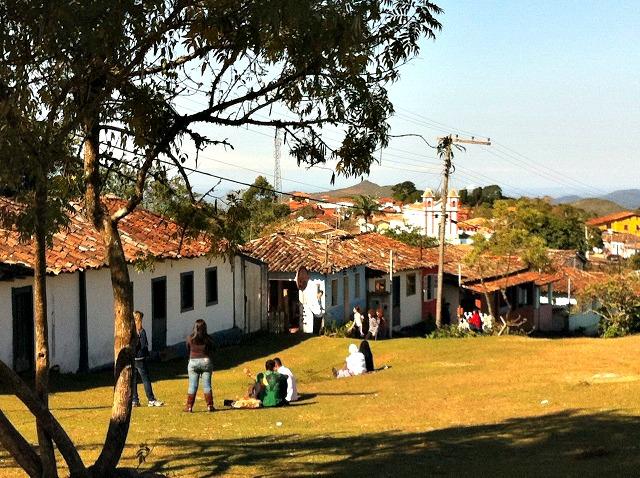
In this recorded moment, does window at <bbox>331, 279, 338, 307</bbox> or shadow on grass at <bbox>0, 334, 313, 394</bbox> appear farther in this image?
window at <bbox>331, 279, 338, 307</bbox>

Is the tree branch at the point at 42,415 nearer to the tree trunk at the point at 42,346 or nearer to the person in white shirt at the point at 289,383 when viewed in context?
the tree trunk at the point at 42,346

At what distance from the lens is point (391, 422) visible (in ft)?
48.3

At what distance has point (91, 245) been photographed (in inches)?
936

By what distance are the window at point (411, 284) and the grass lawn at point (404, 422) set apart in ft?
59.7

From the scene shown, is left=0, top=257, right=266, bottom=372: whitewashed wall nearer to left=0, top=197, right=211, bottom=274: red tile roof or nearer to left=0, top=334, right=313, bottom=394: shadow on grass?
left=0, top=197, right=211, bottom=274: red tile roof

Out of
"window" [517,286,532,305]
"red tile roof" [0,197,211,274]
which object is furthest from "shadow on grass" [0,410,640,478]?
"window" [517,286,532,305]

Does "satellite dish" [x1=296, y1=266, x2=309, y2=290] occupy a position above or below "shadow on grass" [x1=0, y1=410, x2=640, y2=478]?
above

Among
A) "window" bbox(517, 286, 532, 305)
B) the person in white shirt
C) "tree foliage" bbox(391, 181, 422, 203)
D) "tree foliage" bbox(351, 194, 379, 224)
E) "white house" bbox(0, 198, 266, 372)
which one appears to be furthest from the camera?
"tree foliage" bbox(391, 181, 422, 203)

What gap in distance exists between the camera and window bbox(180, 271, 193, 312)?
92.2 feet

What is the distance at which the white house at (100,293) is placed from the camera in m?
20.9

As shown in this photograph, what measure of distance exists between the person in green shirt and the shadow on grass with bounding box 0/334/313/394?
4.74 metres

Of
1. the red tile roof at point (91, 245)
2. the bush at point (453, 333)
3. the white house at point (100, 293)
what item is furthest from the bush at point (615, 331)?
the red tile roof at point (91, 245)

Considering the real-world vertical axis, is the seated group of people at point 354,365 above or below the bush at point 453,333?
above

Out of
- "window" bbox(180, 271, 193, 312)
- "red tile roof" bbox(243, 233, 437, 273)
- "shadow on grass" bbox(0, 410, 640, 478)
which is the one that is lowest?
"shadow on grass" bbox(0, 410, 640, 478)
